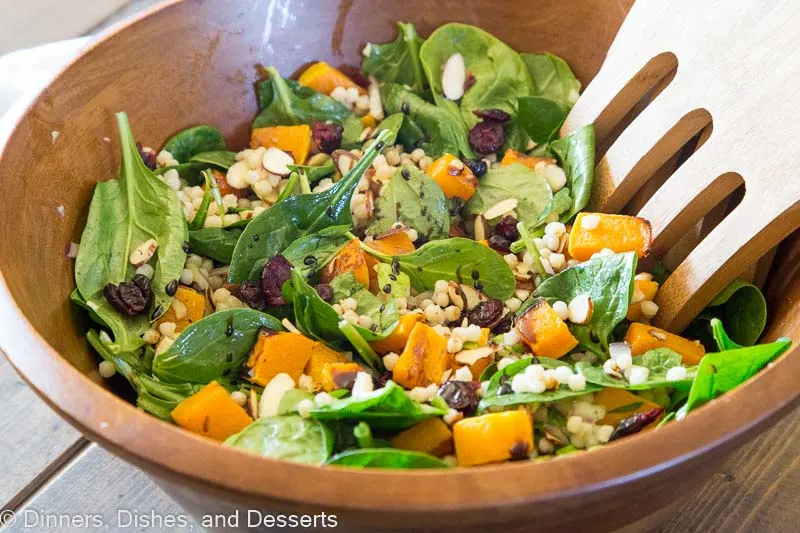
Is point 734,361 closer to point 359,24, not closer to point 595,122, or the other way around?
point 595,122

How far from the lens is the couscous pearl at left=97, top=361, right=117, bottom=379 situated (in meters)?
1.24

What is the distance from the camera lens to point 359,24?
174 centimetres

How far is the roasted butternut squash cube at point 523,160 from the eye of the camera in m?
1.60

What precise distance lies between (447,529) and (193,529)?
0.62 m

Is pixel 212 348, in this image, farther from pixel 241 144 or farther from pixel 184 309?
pixel 241 144

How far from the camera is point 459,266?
1396mm

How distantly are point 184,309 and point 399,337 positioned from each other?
0.37 meters

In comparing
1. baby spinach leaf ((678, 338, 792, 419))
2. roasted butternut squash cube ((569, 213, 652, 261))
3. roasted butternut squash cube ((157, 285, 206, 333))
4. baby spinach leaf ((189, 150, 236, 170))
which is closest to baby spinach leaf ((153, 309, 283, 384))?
roasted butternut squash cube ((157, 285, 206, 333))

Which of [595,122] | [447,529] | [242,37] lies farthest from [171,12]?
[447,529]

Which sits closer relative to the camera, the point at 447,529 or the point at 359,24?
the point at 447,529

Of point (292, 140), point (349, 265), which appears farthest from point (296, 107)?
point (349, 265)

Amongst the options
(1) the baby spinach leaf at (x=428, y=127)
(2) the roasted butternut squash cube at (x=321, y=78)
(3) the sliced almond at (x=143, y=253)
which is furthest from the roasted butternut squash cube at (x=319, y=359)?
(2) the roasted butternut squash cube at (x=321, y=78)

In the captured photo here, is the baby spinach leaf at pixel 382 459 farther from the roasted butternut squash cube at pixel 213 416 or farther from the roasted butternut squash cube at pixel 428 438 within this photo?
the roasted butternut squash cube at pixel 213 416

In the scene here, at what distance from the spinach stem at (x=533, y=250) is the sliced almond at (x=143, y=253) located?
64cm
